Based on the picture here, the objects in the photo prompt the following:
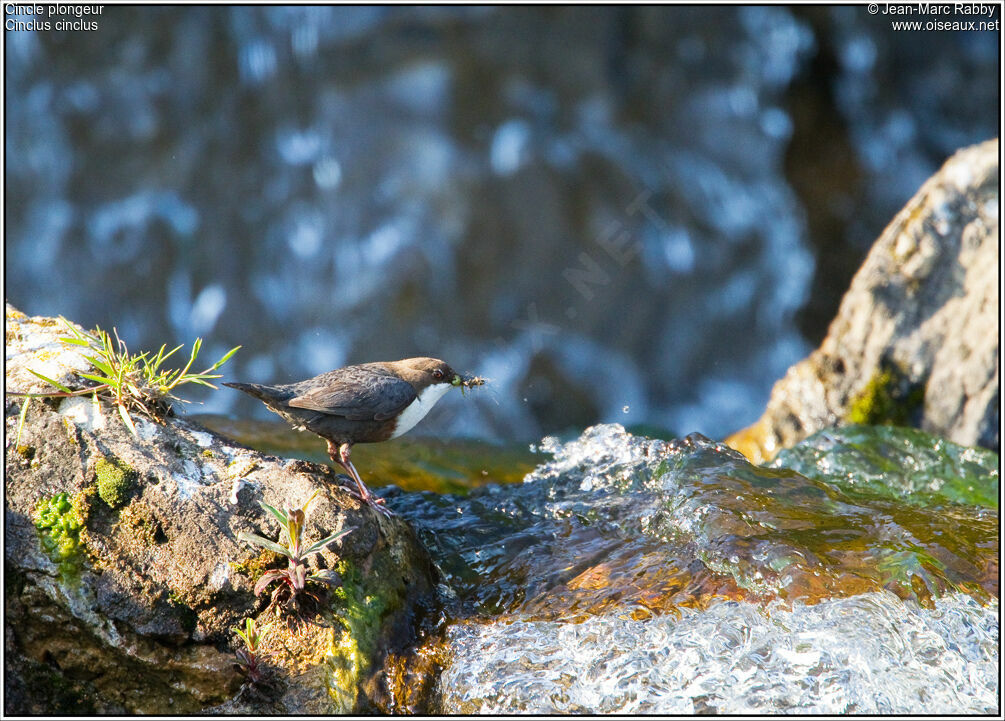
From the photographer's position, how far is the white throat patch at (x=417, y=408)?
3.71m

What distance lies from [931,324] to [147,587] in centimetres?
525

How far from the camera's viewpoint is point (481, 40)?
27.5 feet

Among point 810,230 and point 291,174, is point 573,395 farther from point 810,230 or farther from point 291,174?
point 291,174

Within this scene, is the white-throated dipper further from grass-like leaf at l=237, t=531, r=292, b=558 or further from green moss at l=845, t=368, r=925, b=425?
green moss at l=845, t=368, r=925, b=425

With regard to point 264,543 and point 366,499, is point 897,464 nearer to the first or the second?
point 366,499

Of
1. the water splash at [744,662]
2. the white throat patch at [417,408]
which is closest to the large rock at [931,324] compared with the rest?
the water splash at [744,662]

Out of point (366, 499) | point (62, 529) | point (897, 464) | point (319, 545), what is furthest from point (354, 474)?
point (897, 464)

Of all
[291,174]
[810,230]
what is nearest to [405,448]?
[291,174]

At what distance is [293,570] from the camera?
2.59 metres

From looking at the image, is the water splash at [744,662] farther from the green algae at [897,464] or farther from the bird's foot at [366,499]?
the green algae at [897,464]

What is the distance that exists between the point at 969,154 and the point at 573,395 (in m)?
3.88

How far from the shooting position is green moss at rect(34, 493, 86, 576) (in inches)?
101

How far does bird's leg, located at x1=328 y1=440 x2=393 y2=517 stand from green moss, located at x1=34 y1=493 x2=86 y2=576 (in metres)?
1.00

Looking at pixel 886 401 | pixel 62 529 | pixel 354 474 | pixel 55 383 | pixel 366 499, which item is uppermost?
pixel 886 401
